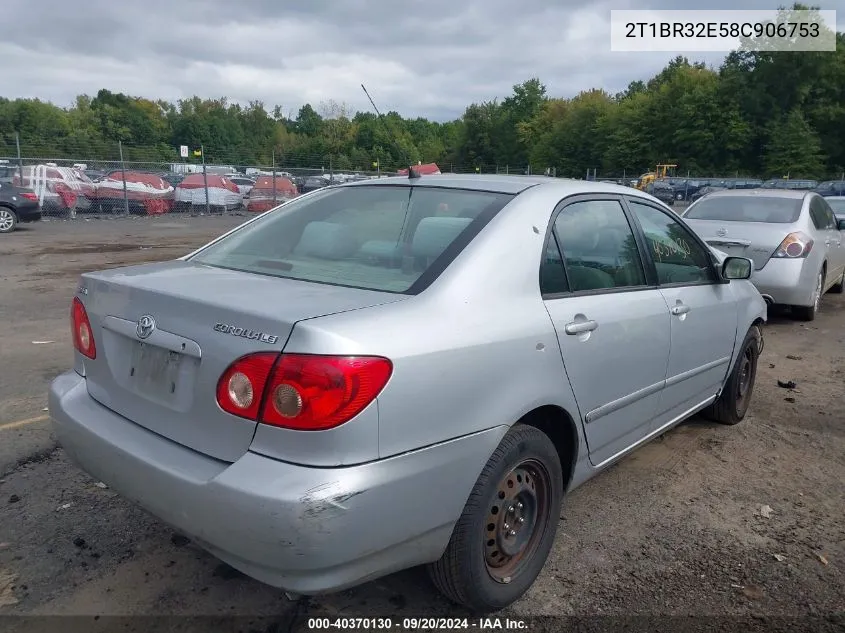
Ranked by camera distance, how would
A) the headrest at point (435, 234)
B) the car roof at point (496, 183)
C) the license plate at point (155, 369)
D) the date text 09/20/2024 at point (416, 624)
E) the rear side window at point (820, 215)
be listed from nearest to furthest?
the license plate at point (155, 369), the date text 09/20/2024 at point (416, 624), the headrest at point (435, 234), the car roof at point (496, 183), the rear side window at point (820, 215)

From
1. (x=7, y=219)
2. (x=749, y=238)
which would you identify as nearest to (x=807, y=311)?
(x=749, y=238)

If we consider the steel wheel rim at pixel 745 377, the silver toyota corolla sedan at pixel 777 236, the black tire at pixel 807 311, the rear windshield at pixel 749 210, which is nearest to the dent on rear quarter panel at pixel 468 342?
the steel wheel rim at pixel 745 377

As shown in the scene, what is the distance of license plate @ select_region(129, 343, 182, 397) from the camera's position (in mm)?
2246

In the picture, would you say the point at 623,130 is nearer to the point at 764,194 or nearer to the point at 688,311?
the point at 764,194

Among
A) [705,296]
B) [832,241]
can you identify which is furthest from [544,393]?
[832,241]

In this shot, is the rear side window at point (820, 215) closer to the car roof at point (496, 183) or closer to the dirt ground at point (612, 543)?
the dirt ground at point (612, 543)

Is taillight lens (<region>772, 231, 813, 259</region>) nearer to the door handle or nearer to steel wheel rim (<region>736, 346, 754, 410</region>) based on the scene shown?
steel wheel rim (<region>736, 346, 754, 410</region>)

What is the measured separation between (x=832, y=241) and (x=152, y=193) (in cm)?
2136

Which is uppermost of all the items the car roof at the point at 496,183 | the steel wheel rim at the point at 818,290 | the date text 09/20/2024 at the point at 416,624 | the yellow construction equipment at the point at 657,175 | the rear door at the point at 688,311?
the yellow construction equipment at the point at 657,175

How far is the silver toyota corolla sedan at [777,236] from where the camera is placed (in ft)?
25.0

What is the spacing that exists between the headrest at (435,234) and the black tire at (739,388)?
2.60m

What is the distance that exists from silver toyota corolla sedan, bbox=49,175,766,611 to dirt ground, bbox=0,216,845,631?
14.4 inches

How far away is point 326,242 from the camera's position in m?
3.01

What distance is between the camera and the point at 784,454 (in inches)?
165
